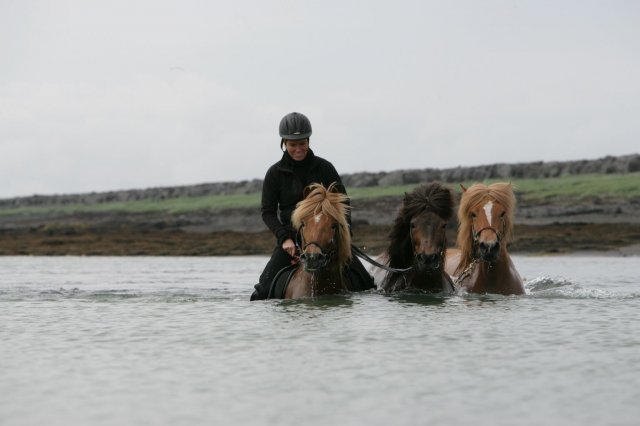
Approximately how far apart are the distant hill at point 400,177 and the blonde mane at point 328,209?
106 ft

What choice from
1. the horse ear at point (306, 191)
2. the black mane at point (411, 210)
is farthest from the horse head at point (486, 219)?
the horse ear at point (306, 191)

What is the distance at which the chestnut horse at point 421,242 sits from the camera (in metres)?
9.56

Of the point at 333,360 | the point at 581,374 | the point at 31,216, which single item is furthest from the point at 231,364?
the point at 31,216

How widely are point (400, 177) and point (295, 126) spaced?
37.3 metres

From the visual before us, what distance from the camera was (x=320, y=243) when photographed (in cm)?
903

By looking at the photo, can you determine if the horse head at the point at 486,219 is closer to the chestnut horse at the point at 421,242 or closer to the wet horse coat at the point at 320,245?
the chestnut horse at the point at 421,242

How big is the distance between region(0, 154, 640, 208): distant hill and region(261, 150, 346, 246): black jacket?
3158 cm

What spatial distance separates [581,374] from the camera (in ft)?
18.3

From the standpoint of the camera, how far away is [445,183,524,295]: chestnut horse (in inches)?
384

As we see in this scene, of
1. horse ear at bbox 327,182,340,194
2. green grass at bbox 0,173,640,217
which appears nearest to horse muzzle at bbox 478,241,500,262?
horse ear at bbox 327,182,340,194

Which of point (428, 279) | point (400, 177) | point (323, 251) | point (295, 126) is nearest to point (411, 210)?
point (428, 279)

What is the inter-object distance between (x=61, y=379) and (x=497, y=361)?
2.64 meters

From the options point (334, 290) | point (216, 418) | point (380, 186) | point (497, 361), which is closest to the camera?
point (216, 418)

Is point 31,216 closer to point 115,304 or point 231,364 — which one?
point 115,304
